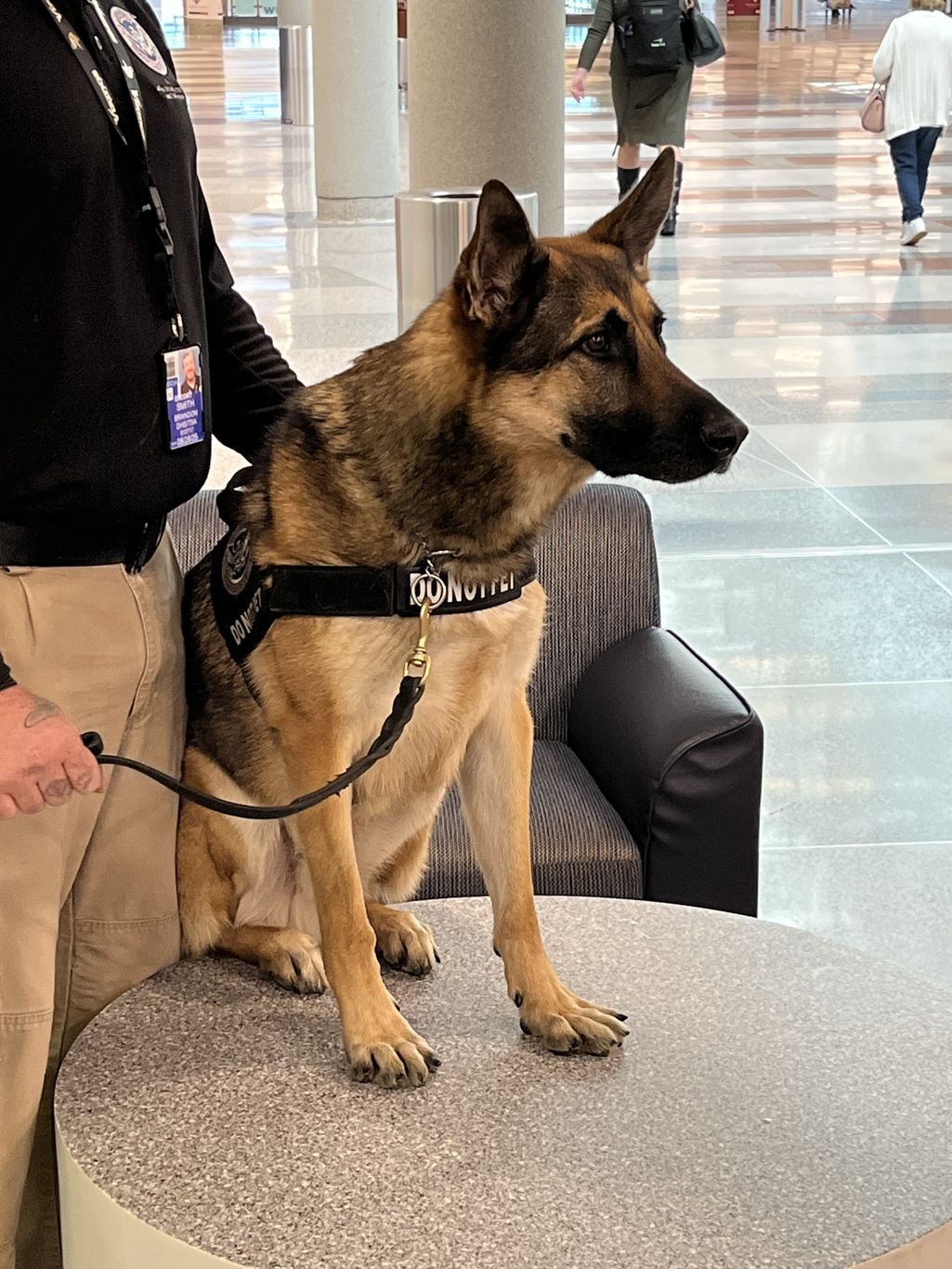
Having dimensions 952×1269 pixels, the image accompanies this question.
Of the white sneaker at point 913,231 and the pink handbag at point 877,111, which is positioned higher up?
the pink handbag at point 877,111

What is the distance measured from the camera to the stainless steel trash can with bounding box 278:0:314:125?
18859 millimetres

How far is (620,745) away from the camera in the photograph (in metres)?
3.42

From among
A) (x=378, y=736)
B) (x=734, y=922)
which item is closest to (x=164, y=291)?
(x=378, y=736)

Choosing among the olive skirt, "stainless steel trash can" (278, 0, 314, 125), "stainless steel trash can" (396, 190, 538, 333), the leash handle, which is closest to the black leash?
the leash handle

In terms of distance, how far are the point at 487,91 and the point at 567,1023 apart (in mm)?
3976

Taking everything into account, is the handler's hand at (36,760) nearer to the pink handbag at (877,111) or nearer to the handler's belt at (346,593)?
the handler's belt at (346,593)

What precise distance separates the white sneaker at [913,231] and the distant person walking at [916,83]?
8.0 inches

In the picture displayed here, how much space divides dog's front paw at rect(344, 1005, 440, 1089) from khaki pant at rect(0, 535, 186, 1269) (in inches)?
16.4

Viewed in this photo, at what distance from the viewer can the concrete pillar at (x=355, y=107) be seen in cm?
1289

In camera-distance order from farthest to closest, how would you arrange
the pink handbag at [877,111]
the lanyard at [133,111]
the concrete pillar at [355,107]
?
the concrete pillar at [355,107]
the pink handbag at [877,111]
the lanyard at [133,111]

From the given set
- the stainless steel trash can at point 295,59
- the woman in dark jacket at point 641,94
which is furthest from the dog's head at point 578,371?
the stainless steel trash can at point 295,59

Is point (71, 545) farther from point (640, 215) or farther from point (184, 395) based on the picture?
point (640, 215)

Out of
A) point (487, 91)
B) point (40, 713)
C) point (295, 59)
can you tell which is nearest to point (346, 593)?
point (40, 713)

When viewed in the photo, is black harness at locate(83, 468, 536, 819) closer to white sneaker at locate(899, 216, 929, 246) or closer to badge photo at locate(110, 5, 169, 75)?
badge photo at locate(110, 5, 169, 75)
